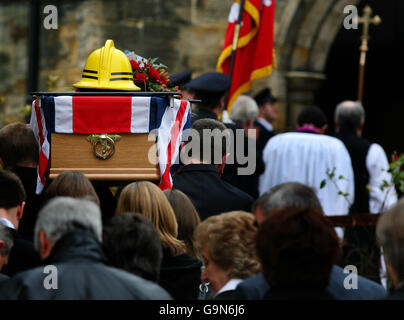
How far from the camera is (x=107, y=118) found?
4.82 m

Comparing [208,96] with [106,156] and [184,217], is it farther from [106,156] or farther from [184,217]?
[184,217]

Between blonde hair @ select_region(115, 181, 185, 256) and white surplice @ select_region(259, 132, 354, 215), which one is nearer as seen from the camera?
blonde hair @ select_region(115, 181, 185, 256)

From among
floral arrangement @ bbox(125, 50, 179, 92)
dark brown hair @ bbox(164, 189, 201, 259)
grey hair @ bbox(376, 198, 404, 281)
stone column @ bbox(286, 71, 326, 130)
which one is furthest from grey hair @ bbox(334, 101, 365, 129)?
grey hair @ bbox(376, 198, 404, 281)

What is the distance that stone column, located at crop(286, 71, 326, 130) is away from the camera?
37.5 ft

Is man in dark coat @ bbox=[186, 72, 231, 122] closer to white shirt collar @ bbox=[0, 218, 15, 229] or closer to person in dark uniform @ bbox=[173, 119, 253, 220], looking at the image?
person in dark uniform @ bbox=[173, 119, 253, 220]

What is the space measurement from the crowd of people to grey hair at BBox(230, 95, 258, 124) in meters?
1.29

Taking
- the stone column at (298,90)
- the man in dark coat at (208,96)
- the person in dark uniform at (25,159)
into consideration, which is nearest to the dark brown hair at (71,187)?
the person in dark uniform at (25,159)

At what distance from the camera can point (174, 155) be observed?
5.00 m

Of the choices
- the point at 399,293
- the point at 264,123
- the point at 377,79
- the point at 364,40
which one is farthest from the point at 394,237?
the point at 377,79

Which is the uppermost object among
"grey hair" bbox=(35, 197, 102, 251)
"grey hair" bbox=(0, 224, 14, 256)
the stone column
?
the stone column

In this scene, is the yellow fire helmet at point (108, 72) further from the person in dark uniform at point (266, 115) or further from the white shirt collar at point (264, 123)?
the white shirt collar at point (264, 123)

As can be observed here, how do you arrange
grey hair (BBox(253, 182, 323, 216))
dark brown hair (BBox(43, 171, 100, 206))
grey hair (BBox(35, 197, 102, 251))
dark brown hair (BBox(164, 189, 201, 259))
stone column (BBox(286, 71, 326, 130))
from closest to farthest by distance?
grey hair (BBox(35, 197, 102, 251))
grey hair (BBox(253, 182, 323, 216))
dark brown hair (BBox(43, 171, 100, 206))
dark brown hair (BBox(164, 189, 201, 259))
stone column (BBox(286, 71, 326, 130))

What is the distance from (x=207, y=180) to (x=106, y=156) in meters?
0.75
